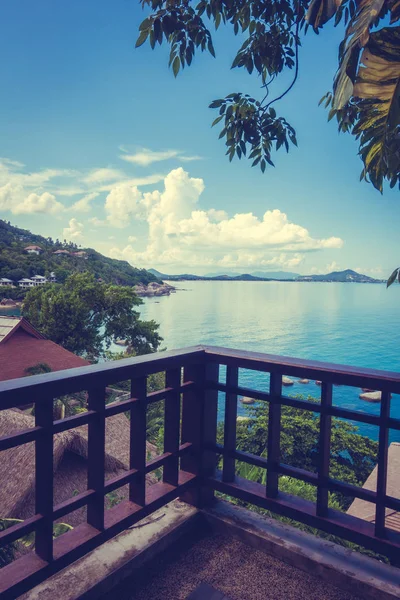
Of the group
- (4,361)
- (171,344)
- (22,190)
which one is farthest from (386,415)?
(22,190)

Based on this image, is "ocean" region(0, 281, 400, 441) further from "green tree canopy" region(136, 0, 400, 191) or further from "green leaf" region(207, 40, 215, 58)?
"green leaf" region(207, 40, 215, 58)

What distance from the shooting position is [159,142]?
95000 millimetres

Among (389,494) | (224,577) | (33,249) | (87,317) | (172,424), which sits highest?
(33,249)

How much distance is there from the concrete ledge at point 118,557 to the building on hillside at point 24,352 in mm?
17241

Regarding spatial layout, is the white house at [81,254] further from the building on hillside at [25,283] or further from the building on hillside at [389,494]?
the building on hillside at [389,494]

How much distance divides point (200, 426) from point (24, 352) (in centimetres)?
1904

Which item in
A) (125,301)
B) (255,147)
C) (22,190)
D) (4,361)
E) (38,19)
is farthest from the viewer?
(22,190)

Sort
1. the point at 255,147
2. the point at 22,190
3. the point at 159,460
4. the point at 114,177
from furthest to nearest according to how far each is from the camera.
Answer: the point at 114,177, the point at 22,190, the point at 255,147, the point at 159,460

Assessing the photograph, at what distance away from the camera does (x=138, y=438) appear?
1.67m

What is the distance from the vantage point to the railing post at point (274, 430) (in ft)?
5.64

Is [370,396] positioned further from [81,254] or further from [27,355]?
[81,254]

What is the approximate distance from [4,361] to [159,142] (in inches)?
3376

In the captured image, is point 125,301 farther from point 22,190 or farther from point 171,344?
point 22,190

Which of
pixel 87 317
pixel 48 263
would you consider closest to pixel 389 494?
pixel 87 317
